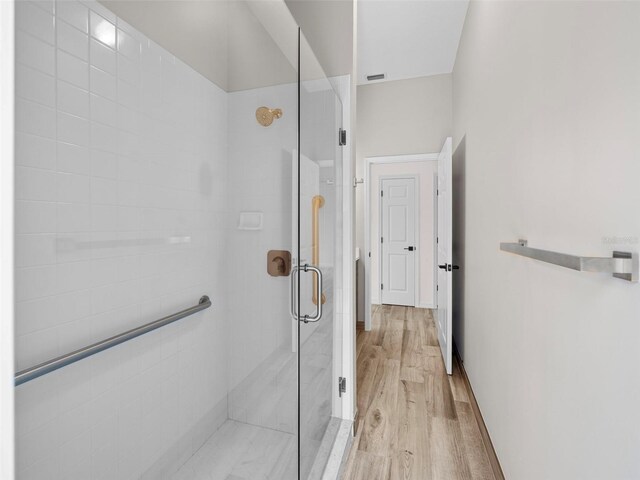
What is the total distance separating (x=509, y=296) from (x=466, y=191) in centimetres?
133

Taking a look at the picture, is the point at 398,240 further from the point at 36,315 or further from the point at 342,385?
the point at 36,315

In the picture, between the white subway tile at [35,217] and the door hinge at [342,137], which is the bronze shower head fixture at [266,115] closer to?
the white subway tile at [35,217]

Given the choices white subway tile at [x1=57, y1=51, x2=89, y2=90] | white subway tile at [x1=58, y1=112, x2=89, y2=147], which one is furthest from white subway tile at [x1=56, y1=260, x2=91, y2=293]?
white subway tile at [x1=57, y1=51, x2=89, y2=90]

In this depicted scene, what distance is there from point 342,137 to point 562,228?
1.26 meters

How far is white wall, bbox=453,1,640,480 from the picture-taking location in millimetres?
717

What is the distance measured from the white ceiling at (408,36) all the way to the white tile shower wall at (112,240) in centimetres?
227

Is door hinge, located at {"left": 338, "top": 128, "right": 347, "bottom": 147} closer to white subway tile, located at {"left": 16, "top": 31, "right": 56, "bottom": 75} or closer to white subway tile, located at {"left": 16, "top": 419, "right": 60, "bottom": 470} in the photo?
white subway tile, located at {"left": 16, "top": 31, "right": 56, "bottom": 75}

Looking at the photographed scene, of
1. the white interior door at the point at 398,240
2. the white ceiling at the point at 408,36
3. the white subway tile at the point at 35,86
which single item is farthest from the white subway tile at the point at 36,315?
the white interior door at the point at 398,240

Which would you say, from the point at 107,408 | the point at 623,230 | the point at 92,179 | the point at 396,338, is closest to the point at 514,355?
the point at 623,230

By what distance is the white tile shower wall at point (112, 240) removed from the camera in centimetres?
62

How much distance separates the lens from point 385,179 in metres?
5.02

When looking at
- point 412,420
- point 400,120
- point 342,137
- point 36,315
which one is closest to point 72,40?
point 36,315
